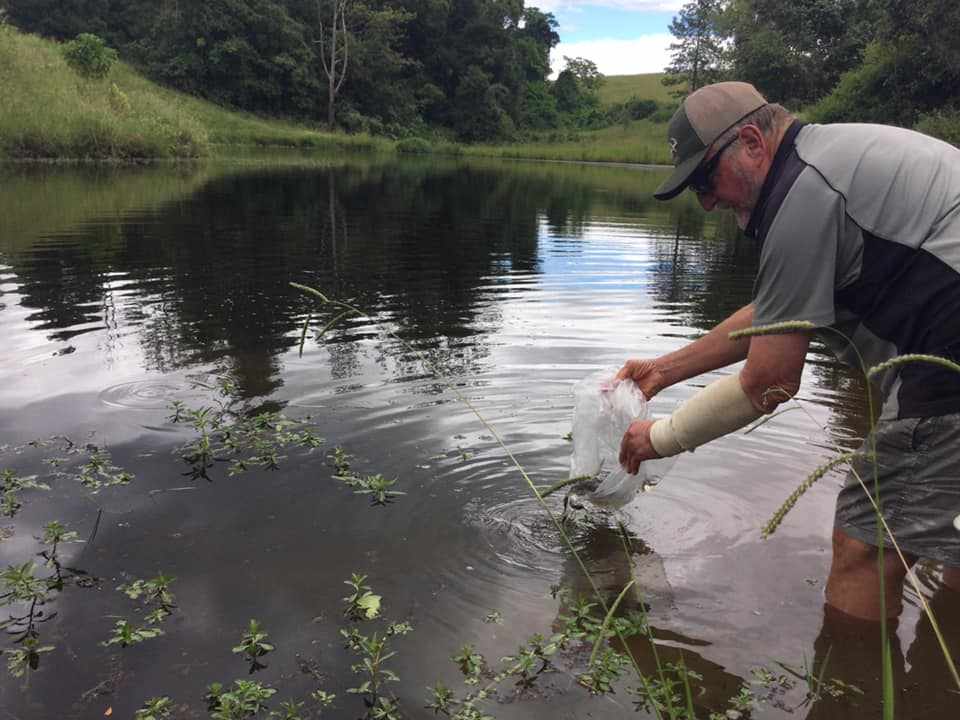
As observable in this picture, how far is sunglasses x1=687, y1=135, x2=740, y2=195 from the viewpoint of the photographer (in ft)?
9.45

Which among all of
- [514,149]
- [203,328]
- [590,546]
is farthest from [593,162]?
[590,546]

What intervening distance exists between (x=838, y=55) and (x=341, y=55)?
126ft

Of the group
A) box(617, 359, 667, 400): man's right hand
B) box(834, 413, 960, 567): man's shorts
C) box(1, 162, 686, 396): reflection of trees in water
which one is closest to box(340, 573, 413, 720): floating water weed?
box(617, 359, 667, 400): man's right hand

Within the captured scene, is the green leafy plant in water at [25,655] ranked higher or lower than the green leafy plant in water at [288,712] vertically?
higher

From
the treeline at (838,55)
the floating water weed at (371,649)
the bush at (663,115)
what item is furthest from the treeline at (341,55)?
the floating water weed at (371,649)

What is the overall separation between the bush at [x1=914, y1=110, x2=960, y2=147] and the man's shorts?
27322 millimetres

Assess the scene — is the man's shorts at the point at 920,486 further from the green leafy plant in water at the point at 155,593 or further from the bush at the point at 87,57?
the bush at the point at 87,57

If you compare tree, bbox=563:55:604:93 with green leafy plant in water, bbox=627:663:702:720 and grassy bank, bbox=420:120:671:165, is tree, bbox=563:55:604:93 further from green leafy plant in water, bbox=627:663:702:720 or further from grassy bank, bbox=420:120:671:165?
green leafy plant in water, bbox=627:663:702:720

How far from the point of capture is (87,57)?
3306 centimetres

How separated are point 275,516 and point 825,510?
3239 mm

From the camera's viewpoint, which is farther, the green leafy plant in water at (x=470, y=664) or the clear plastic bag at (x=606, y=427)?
the clear plastic bag at (x=606, y=427)

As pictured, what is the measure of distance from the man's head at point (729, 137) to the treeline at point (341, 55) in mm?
58387

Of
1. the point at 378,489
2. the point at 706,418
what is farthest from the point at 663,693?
the point at 378,489

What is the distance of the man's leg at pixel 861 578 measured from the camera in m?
3.15
